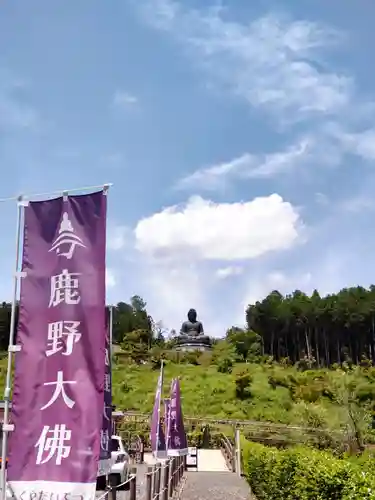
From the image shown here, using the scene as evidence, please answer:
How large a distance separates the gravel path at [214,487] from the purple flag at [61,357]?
9.09 metres

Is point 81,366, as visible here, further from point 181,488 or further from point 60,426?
point 181,488

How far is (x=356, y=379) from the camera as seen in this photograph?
4147 centimetres

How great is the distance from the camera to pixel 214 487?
50.7ft

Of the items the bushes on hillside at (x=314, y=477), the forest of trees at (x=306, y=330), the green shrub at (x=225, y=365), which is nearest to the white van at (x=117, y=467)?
the bushes on hillside at (x=314, y=477)

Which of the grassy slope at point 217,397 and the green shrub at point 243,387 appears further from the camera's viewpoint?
the green shrub at point 243,387

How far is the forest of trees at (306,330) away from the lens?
209 feet

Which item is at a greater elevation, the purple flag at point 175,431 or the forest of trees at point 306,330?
the forest of trees at point 306,330

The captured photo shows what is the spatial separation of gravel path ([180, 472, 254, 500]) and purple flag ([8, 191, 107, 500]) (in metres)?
9.09

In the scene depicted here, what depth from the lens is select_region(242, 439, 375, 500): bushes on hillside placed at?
5.44 meters

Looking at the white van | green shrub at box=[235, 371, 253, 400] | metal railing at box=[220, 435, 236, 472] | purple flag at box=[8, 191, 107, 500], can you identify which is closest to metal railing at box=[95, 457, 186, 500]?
the white van

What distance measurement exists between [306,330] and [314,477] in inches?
2472

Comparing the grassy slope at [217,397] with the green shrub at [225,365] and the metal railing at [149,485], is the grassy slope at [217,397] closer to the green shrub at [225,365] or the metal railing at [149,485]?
the green shrub at [225,365]

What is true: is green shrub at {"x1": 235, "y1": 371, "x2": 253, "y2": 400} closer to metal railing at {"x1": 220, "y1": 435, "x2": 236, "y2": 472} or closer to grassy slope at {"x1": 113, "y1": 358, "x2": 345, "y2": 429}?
grassy slope at {"x1": 113, "y1": 358, "x2": 345, "y2": 429}

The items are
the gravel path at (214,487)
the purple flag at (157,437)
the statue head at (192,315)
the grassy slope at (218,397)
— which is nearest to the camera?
the gravel path at (214,487)
